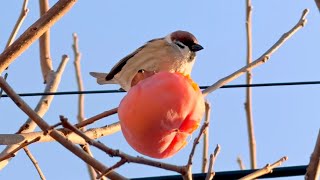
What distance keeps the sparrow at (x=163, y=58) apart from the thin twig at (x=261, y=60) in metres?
0.31

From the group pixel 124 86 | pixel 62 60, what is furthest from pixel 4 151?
pixel 124 86

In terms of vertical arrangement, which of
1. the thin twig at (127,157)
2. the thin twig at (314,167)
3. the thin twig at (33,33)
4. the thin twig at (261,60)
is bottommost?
Answer: the thin twig at (314,167)

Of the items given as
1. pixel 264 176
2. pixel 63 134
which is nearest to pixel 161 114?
pixel 63 134

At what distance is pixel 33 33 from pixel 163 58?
89 cm

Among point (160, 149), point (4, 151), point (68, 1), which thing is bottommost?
point (160, 149)

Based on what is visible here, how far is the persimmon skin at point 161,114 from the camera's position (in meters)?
1.12

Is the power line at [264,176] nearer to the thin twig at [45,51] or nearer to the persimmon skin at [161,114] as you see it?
the persimmon skin at [161,114]

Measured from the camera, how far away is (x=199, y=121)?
121 centimetres

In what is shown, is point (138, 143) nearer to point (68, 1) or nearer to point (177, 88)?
point (177, 88)

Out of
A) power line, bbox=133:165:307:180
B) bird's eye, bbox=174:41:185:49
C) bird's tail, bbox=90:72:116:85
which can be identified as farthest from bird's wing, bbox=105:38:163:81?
power line, bbox=133:165:307:180

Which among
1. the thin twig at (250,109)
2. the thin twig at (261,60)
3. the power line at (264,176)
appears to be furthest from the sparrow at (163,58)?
the power line at (264,176)

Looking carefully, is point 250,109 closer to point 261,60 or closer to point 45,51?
point 261,60

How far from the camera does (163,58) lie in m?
2.33

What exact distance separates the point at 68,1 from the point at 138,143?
1.57ft
